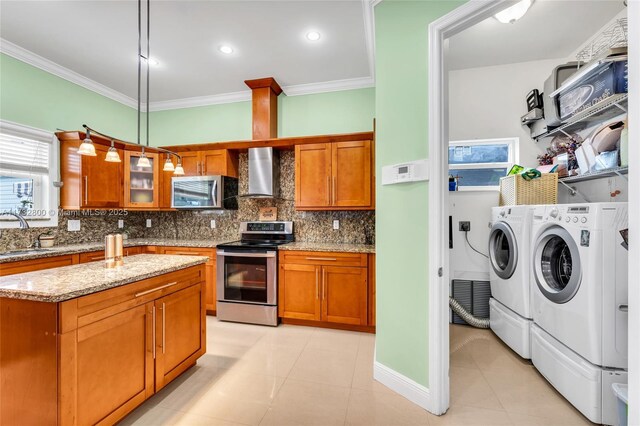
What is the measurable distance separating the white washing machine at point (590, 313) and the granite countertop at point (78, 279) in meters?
2.65

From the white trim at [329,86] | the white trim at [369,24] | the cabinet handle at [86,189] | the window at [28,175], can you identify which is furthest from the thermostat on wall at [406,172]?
the window at [28,175]

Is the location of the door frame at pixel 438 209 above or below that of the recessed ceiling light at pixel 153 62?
below

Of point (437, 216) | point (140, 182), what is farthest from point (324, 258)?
point (140, 182)

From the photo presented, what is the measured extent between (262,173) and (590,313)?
3.22 metres

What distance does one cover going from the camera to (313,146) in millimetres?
3322

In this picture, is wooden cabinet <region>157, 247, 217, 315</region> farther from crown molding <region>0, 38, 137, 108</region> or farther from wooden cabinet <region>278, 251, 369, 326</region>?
crown molding <region>0, 38, 137, 108</region>

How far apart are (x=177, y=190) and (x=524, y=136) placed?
4.39 metres

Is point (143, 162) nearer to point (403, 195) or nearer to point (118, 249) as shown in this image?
point (118, 249)

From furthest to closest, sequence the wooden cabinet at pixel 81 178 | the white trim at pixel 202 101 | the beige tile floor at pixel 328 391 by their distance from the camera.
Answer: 1. the white trim at pixel 202 101
2. the wooden cabinet at pixel 81 178
3. the beige tile floor at pixel 328 391

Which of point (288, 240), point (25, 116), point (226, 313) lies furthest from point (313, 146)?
point (25, 116)

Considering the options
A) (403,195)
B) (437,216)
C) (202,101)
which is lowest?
(437,216)

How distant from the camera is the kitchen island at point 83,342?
1255 mm

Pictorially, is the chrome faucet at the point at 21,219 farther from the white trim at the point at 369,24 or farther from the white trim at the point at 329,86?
the white trim at the point at 369,24

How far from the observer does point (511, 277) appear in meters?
2.47
